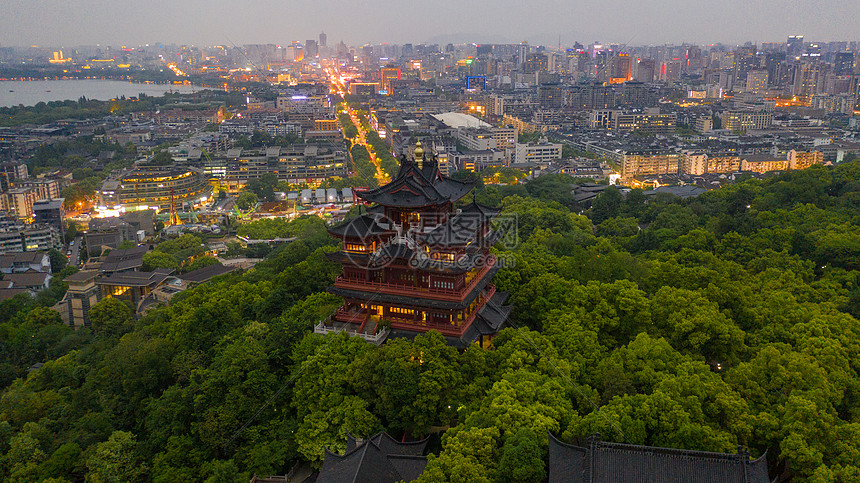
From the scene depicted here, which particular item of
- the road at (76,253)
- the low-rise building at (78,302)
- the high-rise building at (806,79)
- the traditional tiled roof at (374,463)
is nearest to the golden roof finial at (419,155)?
the traditional tiled roof at (374,463)

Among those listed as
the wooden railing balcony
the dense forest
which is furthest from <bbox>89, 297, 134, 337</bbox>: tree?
the wooden railing balcony

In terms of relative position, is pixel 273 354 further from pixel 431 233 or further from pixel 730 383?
pixel 730 383

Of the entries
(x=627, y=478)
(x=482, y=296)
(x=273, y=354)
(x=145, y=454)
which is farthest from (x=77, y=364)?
(x=627, y=478)

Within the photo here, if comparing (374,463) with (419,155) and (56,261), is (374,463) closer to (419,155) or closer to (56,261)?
(419,155)

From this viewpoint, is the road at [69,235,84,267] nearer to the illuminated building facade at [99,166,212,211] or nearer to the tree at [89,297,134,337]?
the illuminated building facade at [99,166,212,211]

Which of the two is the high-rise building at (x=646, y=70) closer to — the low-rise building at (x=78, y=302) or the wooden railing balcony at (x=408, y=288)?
the low-rise building at (x=78, y=302)

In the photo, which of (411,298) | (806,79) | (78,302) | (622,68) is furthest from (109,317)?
(806,79)
